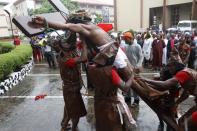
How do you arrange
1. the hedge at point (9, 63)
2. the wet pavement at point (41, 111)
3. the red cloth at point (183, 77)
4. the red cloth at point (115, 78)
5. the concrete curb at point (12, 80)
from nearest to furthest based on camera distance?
the red cloth at point (115, 78)
the red cloth at point (183, 77)
the wet pavement at point (41, 111)
the concrete curb at point (12, 80)
the hedge at point (9, 63)

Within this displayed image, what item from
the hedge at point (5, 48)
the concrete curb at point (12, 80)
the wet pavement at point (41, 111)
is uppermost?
the hedge at point (5, 48)

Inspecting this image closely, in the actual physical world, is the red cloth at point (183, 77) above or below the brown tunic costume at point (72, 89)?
above

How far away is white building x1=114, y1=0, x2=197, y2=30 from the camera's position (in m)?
34.3

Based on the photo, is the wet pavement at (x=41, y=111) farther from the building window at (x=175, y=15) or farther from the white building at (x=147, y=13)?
the building window at (x=175, y=15)

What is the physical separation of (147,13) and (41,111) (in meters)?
30.8

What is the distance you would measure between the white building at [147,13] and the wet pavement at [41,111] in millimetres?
25746

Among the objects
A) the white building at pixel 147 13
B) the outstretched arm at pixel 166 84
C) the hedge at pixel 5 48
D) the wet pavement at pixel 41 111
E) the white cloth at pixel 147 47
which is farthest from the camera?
the white building at pixel 147 13

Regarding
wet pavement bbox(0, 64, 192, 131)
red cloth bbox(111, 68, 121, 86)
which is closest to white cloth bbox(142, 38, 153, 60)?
wet pavement bbox(0, 64, 192, 131)

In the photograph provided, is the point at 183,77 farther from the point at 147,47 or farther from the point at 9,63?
the point at 147,47

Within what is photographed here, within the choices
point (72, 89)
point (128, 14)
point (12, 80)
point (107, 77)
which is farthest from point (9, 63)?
point (128, 14)

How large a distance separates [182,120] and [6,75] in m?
6.98

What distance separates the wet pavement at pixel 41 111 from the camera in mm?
6230

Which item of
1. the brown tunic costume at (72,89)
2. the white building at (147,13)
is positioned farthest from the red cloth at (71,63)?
the white building at (147,13)

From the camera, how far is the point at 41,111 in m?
7.30
